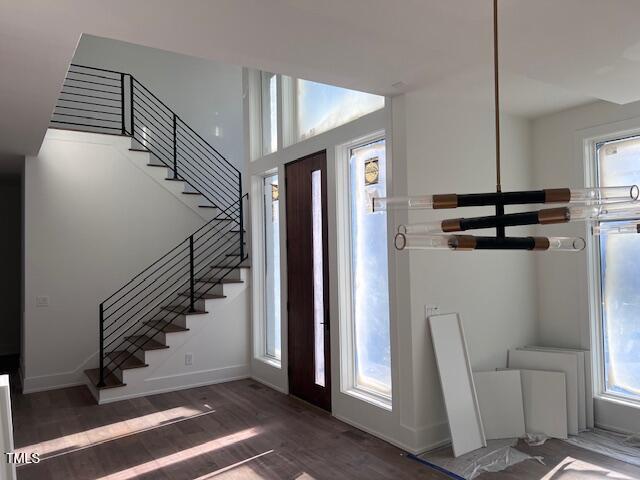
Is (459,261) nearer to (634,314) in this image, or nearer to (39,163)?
(634,314)

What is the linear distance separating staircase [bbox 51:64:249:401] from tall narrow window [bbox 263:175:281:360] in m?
0.43

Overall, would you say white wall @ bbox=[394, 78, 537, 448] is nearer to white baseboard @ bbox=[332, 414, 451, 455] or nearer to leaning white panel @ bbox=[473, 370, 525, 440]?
white baseboard @ bbox=[332, 414, 451, 455]

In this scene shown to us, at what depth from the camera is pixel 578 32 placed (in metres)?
2.55

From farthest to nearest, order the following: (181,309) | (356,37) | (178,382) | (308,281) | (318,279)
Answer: (181,309)
(178,382)
(308,281)
(318,279)
(356,37)

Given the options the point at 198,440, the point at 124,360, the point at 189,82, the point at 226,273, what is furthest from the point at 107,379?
the point at 189,82

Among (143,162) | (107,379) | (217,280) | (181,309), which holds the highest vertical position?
(143,162)

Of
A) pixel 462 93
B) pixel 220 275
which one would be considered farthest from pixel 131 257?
pixel 462 93

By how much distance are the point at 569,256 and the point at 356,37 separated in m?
3.06

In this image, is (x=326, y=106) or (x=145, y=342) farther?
(x=145, y=342)

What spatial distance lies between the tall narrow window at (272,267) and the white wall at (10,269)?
4406 mm

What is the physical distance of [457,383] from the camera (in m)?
3.88

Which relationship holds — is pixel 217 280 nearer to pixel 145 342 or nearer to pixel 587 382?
pixel 145 342

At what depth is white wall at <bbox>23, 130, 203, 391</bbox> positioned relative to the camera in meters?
5.77

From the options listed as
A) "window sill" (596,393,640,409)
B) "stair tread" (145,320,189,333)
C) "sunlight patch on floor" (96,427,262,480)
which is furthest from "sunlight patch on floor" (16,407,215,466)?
"window sill" (596,393,640,409)
